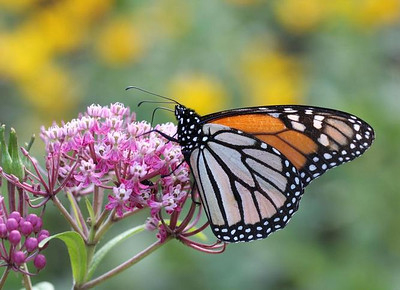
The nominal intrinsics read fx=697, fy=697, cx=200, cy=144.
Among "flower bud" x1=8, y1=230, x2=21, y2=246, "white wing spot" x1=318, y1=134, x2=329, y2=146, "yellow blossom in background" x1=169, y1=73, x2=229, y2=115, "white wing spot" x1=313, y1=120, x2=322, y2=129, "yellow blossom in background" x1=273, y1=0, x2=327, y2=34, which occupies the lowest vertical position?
"flower bud" x1=8, y1=230, x2=21, y2=246

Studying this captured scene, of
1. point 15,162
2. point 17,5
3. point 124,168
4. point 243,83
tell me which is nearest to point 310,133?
point 124,168

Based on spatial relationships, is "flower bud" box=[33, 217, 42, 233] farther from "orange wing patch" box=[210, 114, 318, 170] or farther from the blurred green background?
the blurred green background

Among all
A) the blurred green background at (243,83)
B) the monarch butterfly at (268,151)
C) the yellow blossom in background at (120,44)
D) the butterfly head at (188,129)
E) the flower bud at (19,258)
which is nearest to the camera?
the flower bud at (19,258)

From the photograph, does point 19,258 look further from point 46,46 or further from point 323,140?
point 46,46

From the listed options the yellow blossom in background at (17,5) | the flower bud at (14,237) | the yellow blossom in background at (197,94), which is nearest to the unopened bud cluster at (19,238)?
the flower bud at (14,237)

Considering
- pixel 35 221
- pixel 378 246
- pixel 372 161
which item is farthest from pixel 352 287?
pixel 35 221

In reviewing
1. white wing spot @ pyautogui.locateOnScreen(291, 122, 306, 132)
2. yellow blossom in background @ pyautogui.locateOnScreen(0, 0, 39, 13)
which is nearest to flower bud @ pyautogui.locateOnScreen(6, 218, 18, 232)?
white wing spot @ pyautogui.locateOnScreen(291, 122, 306, 132)

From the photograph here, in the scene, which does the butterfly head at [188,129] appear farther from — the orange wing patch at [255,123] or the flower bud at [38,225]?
the flower bud at [38,225]
